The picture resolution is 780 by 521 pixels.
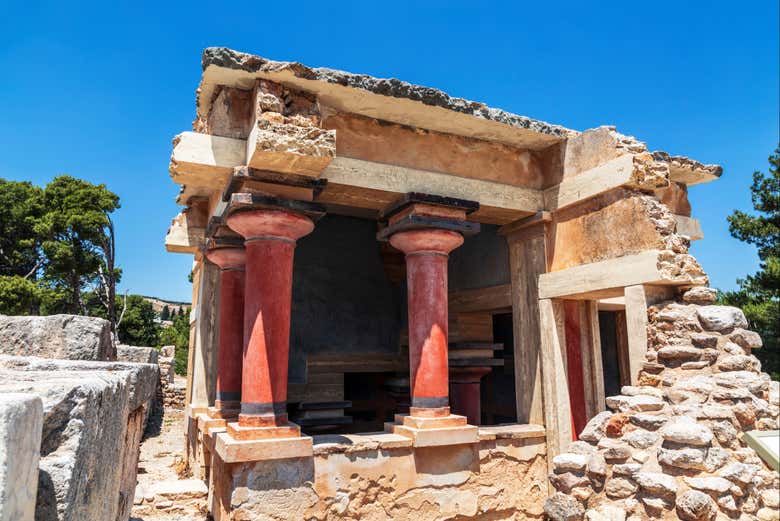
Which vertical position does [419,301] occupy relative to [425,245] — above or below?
below

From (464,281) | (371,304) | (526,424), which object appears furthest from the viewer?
(371,304)

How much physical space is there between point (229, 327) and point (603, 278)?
4441 millimetres

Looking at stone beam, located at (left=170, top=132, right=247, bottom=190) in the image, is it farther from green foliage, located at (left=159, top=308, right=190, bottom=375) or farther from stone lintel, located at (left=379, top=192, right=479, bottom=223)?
green foliage, located at (left=159, top=308, right=190, bottom=375)

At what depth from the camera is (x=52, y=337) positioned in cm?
324

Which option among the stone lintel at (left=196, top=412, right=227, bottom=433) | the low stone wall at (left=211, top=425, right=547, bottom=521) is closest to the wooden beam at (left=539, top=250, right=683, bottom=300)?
the low stone wall at (left=211, top=425, right=547, bottom=521)

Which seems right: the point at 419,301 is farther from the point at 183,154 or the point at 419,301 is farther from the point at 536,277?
the point at 183,154

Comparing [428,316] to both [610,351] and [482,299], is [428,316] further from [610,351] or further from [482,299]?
[610,351]

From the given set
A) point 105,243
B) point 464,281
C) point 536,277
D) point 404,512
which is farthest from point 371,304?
point 105,243

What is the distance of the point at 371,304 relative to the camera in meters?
9.09

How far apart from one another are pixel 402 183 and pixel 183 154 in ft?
7.18

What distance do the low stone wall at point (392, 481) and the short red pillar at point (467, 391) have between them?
80.6 inches

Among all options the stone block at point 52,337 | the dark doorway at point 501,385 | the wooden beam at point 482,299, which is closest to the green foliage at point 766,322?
the dark doorway at point 501,385

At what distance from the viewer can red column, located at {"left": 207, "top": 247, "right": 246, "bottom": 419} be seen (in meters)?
6.34

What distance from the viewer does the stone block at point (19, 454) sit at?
929 mm
